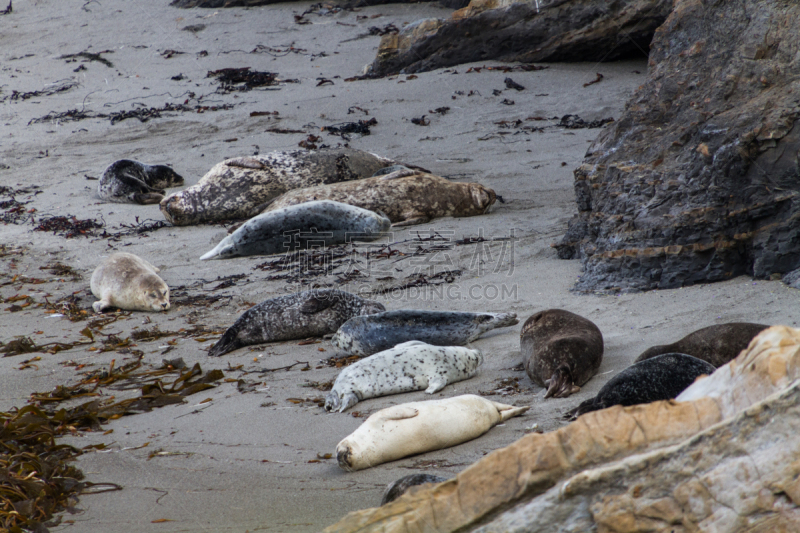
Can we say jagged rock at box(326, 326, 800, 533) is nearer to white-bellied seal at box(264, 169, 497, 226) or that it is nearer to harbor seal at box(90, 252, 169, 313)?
harbor seal at box(90, 252, 169, 313)

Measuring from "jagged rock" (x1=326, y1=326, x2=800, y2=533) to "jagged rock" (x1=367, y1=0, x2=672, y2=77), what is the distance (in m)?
11.1

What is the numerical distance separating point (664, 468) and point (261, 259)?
570 cm

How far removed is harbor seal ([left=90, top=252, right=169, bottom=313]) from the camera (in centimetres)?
537

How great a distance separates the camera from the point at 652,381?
8.63 feet

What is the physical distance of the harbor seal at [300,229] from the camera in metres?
6.75

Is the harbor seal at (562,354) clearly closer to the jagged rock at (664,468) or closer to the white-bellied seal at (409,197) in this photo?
the jagged rock at (664,468)

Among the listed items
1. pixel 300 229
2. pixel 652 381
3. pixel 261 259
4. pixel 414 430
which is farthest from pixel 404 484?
pixel 300 229

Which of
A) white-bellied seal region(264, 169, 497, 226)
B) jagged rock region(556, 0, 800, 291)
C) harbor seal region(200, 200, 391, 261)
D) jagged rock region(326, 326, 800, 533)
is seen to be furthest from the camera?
white-bellied seal region(264, 169, 497, 226)

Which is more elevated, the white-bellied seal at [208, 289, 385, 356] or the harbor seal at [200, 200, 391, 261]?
the harbor seal at [200, 200, 391, 261]

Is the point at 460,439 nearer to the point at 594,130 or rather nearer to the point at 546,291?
the point at 546,291

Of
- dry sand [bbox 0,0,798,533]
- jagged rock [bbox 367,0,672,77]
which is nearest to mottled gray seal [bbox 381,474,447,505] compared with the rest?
dry sand [bbox 0,0,798,533]

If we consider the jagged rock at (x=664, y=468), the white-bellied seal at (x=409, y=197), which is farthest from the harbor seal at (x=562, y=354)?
the white-bellied seal at (x=409, y=197)

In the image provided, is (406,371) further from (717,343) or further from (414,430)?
(717,343)

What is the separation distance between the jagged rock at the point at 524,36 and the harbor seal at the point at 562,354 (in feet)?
29.5
